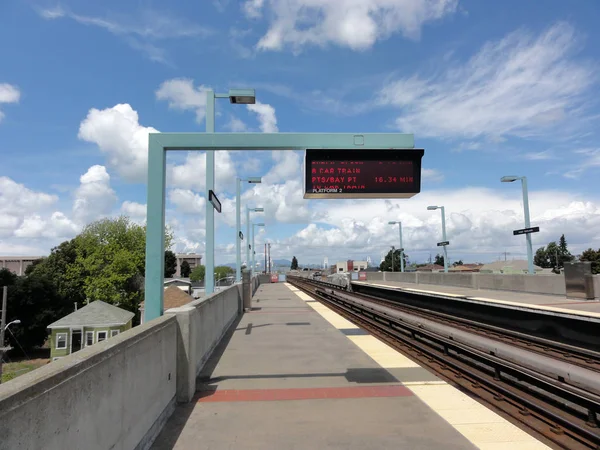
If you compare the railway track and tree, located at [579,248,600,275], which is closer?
the railway track

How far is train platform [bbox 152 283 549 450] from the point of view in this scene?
493cm

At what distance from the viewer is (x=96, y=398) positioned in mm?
3385

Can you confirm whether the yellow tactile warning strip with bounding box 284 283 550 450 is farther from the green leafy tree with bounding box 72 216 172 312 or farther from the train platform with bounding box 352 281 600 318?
the green leafy tree with bounding box 72 216 172 312

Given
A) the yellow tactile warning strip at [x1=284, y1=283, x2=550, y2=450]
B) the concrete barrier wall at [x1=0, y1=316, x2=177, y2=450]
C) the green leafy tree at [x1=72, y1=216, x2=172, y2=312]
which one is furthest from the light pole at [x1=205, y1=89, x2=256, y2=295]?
the green leafy tree at [x1=72, y1=216, x2=172, y2=312]

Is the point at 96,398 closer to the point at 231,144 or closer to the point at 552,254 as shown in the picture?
the point at 231,144

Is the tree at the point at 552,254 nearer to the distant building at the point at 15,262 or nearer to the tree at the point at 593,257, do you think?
the tree at the point at 593,257

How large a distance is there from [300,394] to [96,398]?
3909 mm

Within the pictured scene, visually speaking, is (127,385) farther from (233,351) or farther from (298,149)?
(233,351)

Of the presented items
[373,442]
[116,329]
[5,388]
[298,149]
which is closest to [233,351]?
[298,149]

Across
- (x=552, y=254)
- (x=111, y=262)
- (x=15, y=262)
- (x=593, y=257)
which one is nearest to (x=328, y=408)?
(x=111, y=262)

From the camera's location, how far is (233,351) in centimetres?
1040

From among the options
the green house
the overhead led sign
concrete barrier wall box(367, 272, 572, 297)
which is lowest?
the green house

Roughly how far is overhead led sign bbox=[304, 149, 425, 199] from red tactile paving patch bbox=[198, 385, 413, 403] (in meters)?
3.13

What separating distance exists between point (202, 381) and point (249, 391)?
109cm
